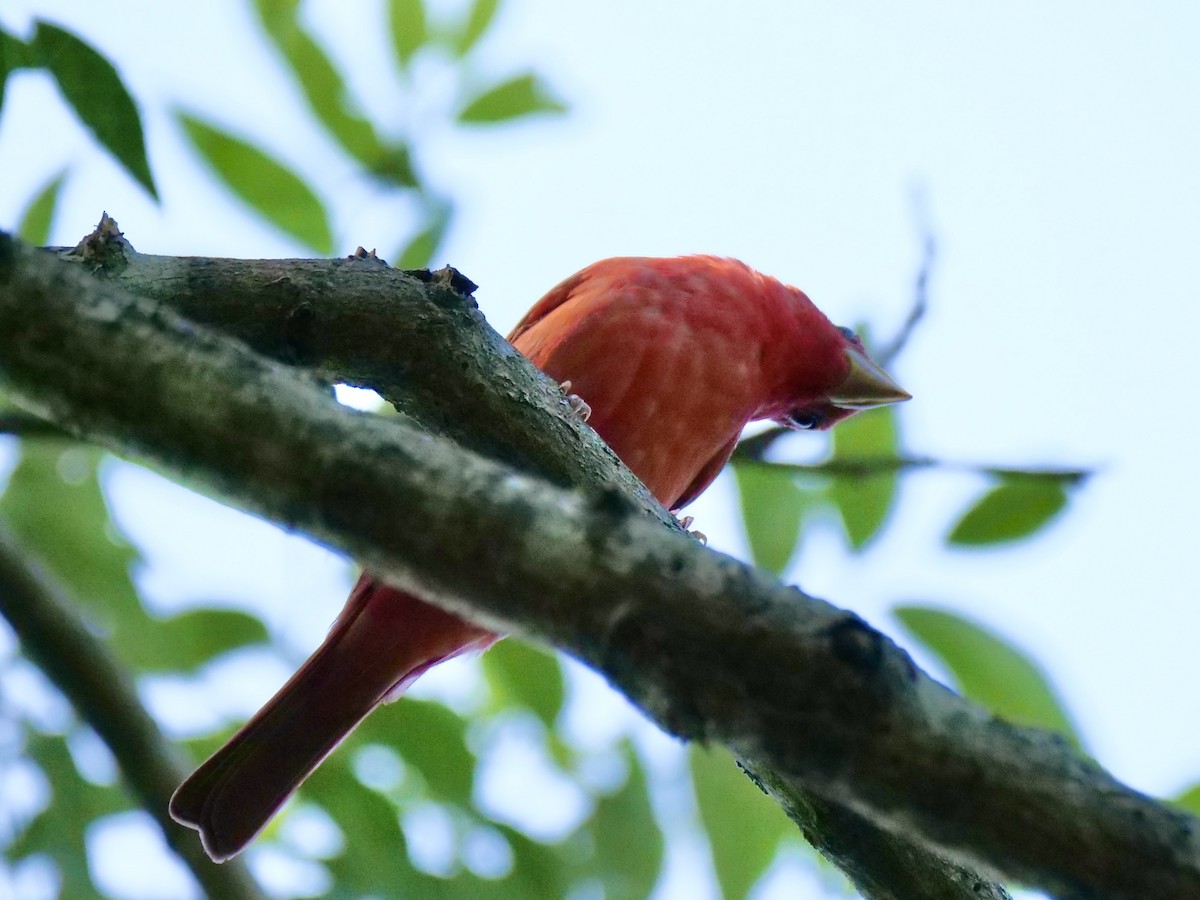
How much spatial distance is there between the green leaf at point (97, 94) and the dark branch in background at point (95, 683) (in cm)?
111

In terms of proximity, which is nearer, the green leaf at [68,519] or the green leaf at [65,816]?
the green leaf at [65,816]

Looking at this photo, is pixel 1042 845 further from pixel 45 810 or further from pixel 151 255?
pixel 45 810

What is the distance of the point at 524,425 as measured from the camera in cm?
219

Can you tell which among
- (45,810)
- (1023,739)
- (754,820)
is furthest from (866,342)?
(1023,739)

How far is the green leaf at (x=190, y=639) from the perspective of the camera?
10.5 ft

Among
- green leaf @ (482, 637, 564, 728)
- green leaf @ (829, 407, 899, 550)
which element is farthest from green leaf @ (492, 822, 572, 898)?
green leaf @ (829, 407, 899, 550)

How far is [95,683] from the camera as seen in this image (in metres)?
2.98

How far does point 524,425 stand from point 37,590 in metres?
1.41

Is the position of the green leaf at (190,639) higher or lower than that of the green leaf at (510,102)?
lower

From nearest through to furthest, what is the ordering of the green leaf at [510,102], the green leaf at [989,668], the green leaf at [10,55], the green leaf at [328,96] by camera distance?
the green leaf at [10,55] < the green leaf at [989,668] < the green leaf at [328,96] < the green leaf at [510,102]

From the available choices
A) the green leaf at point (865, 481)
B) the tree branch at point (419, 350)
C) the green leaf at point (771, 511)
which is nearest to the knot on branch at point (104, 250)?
the tree branch at point (419, 350)

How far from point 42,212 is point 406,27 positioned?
1.01 metres

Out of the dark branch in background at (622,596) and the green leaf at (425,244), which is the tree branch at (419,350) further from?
the green leaf at (425,244)

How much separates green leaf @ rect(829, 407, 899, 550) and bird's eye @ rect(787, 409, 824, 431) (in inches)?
29.3
